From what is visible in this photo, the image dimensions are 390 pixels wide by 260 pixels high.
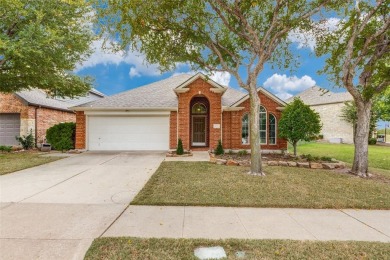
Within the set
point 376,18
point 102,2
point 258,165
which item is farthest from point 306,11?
point 102,2

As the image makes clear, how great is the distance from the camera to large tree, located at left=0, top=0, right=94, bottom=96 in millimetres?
9906

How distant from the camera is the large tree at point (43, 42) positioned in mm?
9906

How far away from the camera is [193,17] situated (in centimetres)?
945

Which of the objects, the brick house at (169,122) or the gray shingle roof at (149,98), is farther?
the gray shingle roof at (149,98)

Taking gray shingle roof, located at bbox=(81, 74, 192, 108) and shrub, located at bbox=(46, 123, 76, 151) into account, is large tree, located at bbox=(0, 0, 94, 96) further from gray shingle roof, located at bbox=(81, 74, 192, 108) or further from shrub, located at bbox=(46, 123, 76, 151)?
shrub, located at bbox=(46, 123, 76, 151)

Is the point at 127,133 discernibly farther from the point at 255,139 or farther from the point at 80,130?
the point at 255,139

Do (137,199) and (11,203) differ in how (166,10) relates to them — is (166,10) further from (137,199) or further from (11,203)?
(11,203)

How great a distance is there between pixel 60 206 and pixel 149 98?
39.1 ft

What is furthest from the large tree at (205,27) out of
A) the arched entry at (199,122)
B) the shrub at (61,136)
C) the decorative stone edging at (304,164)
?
the shrub at (61,136)

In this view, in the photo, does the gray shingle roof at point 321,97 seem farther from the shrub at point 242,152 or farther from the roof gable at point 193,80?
the roof gable at point 193,80

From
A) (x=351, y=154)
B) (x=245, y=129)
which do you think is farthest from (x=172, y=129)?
(x=351, y=154)

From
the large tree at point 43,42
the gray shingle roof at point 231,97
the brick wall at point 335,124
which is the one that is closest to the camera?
the large tree at point 43,42

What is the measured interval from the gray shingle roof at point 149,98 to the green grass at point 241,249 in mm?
11949

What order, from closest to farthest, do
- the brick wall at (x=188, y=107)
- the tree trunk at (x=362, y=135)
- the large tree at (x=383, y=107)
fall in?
1. the tree trunk at (x=362, y=135)
2. the brick wall at (x=188, y=107)
3. the large tree at (x=383, y=107)
